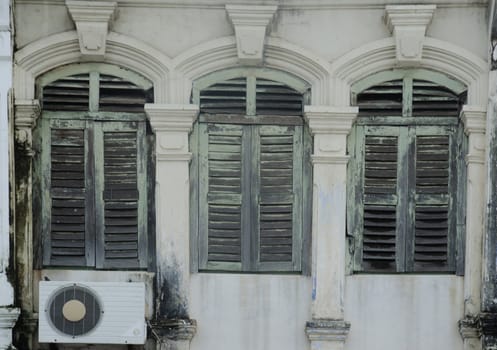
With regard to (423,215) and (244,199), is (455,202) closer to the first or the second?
(423,215)

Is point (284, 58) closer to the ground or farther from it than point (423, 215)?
farther from it

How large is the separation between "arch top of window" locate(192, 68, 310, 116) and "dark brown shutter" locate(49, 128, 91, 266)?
1067 mm

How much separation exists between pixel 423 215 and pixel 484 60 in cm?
131

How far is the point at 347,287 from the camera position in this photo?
8.54m

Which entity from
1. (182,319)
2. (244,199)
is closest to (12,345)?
(182,319)

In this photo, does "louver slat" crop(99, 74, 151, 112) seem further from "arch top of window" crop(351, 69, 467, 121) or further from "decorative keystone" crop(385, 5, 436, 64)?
"decorative keystone" crop(385, 5, 436, 64)

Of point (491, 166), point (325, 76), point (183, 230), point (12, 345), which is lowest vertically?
point (12, 345)

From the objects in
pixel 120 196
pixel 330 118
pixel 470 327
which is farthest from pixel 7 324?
pixel 470 327

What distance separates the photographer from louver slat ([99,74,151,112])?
8602mm

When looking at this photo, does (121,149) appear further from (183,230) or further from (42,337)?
(42,337)

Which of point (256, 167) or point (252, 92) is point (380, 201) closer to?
point (256, 167)

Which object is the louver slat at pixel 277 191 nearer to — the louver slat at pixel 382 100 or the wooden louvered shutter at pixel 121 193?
the louver slat at pixel 382 100

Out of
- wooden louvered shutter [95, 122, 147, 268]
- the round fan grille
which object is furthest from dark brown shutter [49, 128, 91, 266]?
the round fan grille

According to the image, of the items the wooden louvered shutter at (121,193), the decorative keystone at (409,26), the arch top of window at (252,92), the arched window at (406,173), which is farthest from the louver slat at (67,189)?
the decorative keystone at (409,26)
